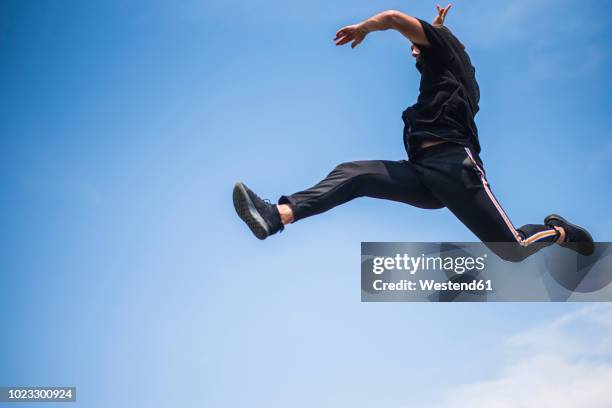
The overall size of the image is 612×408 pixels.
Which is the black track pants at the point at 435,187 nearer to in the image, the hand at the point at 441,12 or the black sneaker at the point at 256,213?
the black sneaker at the point at 256,213

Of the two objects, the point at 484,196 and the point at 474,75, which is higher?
the point at 474,75

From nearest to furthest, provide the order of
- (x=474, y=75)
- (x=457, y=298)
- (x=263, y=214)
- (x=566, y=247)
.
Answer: (x=263, y=214), (x=474, y=75), (x=566, y=247), (x=457, y=298)

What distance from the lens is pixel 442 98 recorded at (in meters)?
5.85

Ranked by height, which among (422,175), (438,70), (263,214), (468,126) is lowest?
(263,214)

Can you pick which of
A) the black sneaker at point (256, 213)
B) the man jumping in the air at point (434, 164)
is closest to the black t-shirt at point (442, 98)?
the man jumping in the air at point (434, 164)

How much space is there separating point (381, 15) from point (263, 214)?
6.61ft

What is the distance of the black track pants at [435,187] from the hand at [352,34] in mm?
1081

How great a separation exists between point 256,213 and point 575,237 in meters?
3.64

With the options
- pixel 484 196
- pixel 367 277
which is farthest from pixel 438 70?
pixel 367 277

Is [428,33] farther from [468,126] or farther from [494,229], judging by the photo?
[494,229]

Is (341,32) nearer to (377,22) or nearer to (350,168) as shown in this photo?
(377,22)

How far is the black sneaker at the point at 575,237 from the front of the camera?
6668 millimetres

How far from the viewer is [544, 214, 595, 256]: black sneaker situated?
263 inches

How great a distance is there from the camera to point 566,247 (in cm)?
670
